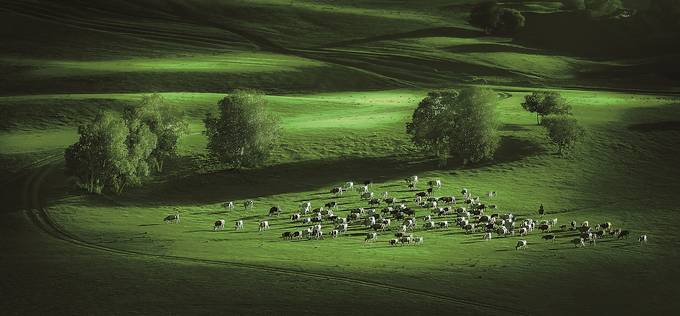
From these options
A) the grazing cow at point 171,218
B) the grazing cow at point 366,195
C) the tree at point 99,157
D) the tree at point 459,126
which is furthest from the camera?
the tree at point 459,126

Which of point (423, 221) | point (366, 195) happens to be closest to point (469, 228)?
point (423, 221)

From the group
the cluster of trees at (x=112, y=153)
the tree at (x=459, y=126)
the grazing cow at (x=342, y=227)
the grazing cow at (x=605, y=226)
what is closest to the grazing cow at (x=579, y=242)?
the grazing cow at (x=605, y=226)

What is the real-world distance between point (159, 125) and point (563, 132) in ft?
142

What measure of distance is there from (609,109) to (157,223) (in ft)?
234

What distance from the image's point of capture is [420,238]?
2534 inches

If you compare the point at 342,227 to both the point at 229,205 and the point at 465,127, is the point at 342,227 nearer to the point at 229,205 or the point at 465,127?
the point at 229,205

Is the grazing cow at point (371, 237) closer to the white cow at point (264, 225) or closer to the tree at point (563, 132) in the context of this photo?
the white cow at point (264, 225)

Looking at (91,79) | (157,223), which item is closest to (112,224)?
(157,223)

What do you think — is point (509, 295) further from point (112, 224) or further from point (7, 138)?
point (7, 138)

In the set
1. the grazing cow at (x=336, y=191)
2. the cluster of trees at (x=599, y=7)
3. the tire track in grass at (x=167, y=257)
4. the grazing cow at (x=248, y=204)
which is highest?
the cluster of trees at (x=599, y=7)

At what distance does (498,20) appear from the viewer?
188m

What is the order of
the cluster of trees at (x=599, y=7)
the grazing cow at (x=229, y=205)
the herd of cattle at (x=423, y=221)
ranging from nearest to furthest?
the herd of cattle at (x=423, y=221) < the grazing cow at (x=229, y=205) < the cluster of trees at (x=599, y=7)

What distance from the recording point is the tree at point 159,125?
87500 millimetres

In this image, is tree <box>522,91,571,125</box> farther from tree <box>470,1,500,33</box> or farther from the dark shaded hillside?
tree <box>470,1,500,33</box>
